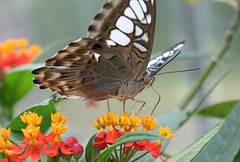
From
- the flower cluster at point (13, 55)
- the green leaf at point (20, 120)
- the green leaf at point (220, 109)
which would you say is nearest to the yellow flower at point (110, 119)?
the green leaf at point (20, 120)

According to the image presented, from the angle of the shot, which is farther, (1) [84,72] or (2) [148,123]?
(1) [84,72]

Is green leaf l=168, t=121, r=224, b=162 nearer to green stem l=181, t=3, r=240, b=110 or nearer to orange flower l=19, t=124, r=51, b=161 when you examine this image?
orange flower l=19, t=124, r=51, b=161

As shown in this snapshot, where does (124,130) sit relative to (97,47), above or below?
below

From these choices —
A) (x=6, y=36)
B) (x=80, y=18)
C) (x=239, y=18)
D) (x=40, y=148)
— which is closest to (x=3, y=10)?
(x=6, y=36)

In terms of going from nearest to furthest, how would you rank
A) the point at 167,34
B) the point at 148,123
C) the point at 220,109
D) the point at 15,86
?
the point at 148,123, the point at 220,109, the point at 15,86, the point at 167,34

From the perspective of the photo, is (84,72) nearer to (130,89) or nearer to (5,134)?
(130,89)

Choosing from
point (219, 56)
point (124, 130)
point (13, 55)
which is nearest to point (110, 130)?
point (124, 130)

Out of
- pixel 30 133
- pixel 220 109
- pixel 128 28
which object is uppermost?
pixel 128 28
